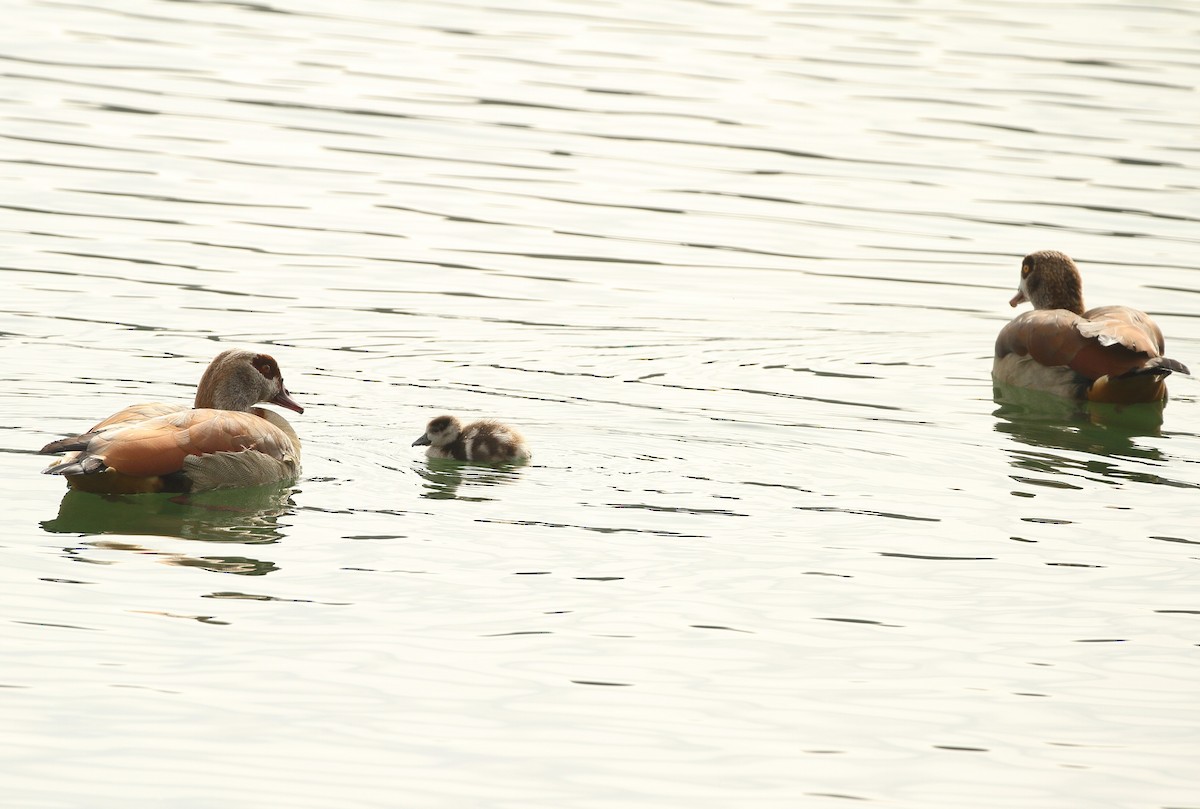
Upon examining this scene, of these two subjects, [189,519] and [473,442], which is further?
[473,442]

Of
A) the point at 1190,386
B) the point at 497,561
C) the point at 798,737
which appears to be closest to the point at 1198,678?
the point at 798,737

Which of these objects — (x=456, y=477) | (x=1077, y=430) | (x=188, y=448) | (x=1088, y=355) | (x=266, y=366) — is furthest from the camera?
(x=1088, y=355)

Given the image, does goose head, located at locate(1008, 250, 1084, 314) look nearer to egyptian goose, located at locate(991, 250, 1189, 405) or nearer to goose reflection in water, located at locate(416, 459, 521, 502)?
egyptian goose, located at locate(991, 250, 1189, 405)

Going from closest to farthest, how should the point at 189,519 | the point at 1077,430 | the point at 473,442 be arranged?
the point at 189,519
the point at 473,442
the point at 1077,430

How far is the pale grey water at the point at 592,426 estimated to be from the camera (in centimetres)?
751

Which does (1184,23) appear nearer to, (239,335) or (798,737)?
(239,335)

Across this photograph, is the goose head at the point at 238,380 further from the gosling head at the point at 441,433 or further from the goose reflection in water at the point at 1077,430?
the goose reflection in water at the point at 1077,430

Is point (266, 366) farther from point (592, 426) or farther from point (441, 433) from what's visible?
point (592, 426)

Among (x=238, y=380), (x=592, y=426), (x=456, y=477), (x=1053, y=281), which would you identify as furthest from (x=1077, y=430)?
(x=238, y=380)

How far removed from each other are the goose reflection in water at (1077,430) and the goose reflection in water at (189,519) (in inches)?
182

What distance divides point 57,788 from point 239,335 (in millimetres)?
8086

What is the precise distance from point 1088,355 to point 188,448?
670cm

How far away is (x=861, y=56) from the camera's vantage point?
1101 inches

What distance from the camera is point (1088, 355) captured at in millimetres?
14109
